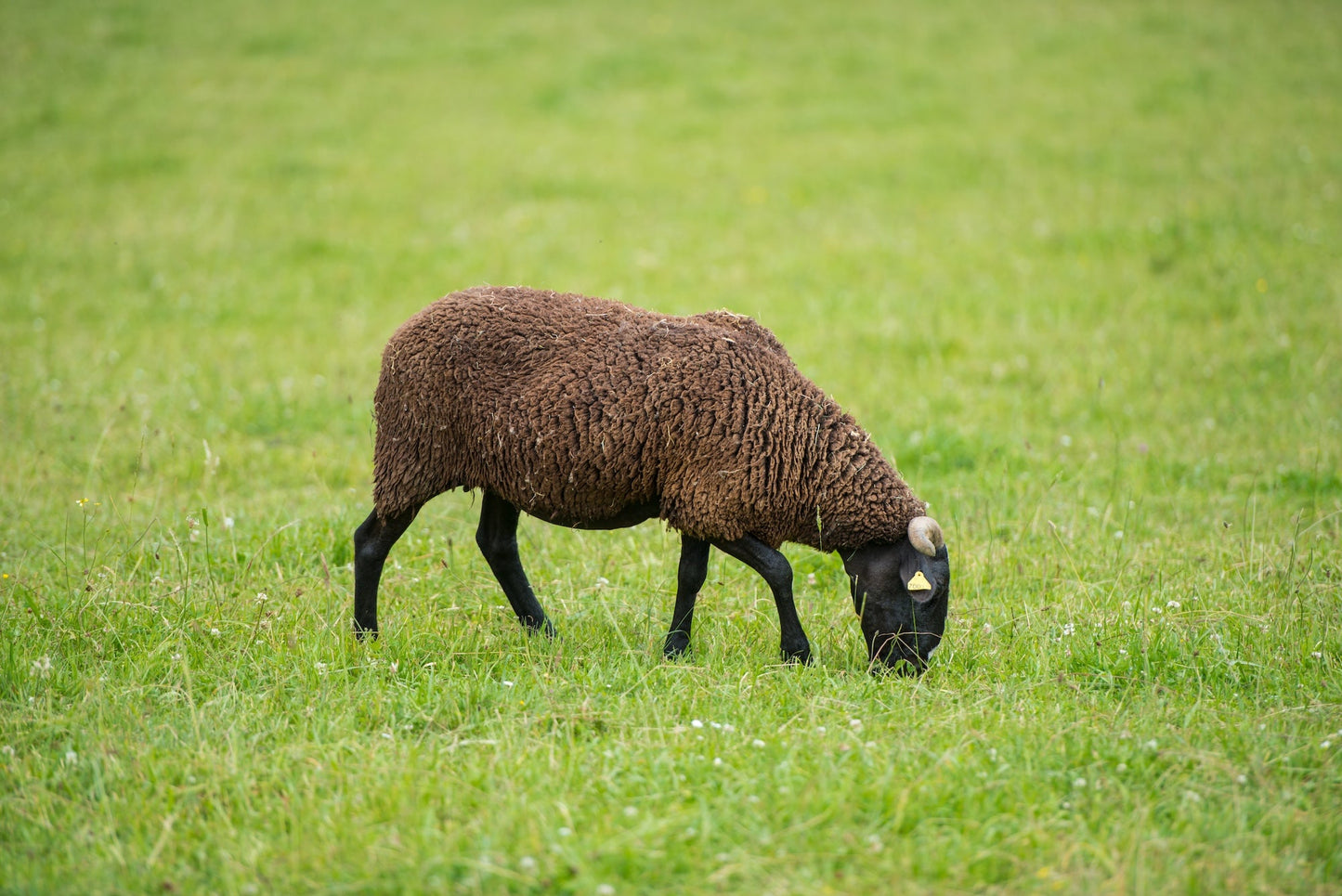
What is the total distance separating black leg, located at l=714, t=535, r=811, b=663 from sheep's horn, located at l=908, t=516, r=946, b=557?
1.83 feet

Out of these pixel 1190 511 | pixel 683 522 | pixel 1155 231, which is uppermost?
pixel 1155 231

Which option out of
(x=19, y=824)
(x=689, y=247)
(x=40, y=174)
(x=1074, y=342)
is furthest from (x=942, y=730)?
(x=40, y=174)

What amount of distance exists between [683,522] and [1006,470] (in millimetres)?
3187

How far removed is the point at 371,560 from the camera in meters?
5.44

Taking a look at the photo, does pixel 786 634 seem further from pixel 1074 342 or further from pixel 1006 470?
pixel 1074 342

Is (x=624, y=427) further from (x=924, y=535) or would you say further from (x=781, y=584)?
(x=924, y=535)

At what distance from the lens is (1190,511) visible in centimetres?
716

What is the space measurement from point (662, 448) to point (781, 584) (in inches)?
31.4

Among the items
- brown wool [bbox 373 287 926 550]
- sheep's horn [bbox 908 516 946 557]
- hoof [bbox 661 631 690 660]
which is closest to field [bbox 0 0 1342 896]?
hoof [bbox 661 631 690 660]

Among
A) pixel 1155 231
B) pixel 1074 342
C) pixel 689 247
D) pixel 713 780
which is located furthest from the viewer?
pixel 689 247

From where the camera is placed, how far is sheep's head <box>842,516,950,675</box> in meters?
5.03

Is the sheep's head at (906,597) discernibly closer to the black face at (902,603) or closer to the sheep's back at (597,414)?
the black face at (902,603)

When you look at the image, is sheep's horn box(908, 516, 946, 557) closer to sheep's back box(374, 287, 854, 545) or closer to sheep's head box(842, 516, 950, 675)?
sheep's head box(842, 516, 950, 675)

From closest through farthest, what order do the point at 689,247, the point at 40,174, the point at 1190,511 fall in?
the point at 1190,511 < the point at 689,247 < the point at 40,174
